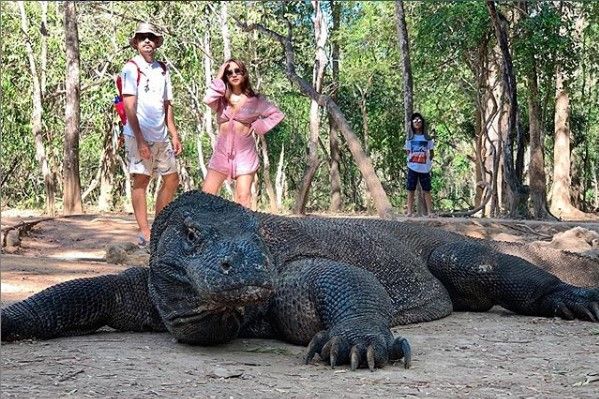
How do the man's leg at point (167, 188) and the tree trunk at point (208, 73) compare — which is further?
the tree trunk at point (208, 73)

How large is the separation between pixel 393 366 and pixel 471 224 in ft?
16.8

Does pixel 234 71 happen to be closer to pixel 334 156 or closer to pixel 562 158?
pixel 562 158

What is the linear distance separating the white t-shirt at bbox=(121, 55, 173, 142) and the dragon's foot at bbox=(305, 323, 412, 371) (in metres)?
3.45

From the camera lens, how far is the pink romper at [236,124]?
5480 mm

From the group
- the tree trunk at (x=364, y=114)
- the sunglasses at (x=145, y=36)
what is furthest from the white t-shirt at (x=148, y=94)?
the tree trunk at (x=364, y=114)

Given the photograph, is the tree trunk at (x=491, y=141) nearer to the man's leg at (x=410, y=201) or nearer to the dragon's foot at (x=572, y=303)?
the man's leg at (x=410, y=201)

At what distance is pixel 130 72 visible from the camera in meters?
5.69

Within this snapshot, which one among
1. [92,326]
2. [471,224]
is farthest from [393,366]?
[471,224]

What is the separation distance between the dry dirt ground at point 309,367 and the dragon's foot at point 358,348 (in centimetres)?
4

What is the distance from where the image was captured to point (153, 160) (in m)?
5.75

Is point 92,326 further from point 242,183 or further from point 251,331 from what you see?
point 242,183

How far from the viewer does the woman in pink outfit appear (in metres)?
5.47

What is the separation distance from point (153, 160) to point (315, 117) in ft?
36.5

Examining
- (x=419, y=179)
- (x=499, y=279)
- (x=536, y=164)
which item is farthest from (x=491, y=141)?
(x=499, y=279)
